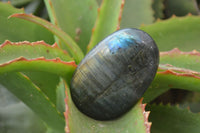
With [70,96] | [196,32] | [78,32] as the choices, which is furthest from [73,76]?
[196,32]

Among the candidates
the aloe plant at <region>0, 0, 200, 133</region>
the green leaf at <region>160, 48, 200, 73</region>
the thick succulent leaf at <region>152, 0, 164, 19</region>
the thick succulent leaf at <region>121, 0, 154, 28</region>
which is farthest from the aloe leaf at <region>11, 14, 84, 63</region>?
the thick succulent leaf at <region>152, 0, 164, 19</region>

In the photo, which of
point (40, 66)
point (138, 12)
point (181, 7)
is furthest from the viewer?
point (181, 7)

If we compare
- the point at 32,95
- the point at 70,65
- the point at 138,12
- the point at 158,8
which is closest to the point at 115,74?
the point at 70,65

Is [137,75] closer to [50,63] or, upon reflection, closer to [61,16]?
[50,63]

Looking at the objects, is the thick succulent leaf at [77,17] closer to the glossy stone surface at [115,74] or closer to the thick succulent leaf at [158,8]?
the glossy stone surface at [115,74]

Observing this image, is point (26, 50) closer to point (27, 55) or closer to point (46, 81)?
point (27, 55)
